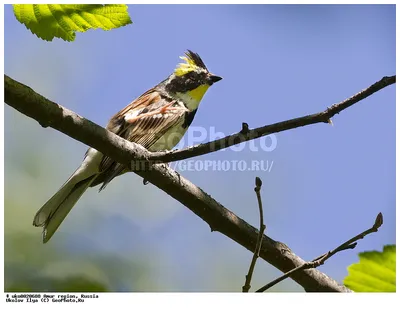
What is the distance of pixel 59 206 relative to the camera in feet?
13.8

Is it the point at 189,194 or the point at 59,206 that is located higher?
the point at 189,194

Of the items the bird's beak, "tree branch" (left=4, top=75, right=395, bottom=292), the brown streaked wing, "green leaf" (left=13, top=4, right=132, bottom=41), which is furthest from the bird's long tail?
"green leaf" (left=13, top=4, right=132, bottom=41)

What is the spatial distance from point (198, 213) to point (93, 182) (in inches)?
54.4

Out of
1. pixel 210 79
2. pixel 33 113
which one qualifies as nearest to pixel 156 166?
pixel 33 113

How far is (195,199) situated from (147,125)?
5.39 ft

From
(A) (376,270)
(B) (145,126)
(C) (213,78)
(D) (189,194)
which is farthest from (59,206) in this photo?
(A) (376,270)

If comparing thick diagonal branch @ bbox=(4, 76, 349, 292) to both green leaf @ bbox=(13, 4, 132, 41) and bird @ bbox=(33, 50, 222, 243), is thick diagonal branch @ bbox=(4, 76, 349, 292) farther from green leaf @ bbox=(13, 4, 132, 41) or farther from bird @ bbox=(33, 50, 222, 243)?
green leaf @ bbox=(13, 4, 132, 41)

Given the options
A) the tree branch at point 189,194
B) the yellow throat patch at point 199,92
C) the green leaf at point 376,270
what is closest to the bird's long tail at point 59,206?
the tree branch at point 189,194

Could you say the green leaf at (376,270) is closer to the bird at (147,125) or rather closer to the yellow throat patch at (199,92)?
the bird at (147,125)

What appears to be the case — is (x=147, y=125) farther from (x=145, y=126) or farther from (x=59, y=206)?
(x=59, y=206)

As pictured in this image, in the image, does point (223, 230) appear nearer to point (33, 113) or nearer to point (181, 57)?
point (33, 113)

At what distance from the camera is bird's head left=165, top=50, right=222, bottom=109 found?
5.67 metres

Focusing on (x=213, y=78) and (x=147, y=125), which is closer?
(x=147, y=125)

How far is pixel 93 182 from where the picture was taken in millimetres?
4520
